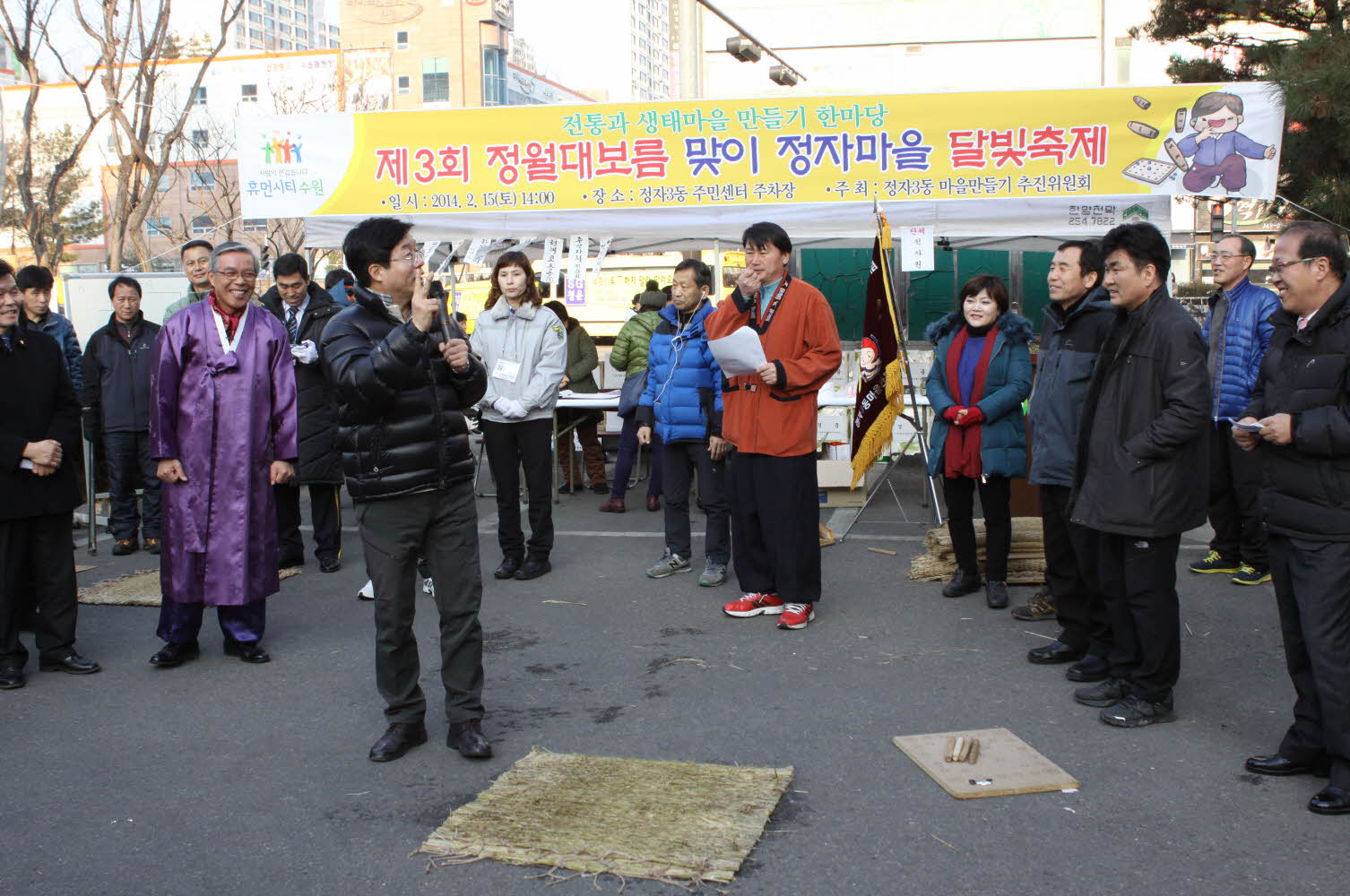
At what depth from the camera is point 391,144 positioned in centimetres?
985

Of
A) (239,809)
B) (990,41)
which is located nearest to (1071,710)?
(239,809)

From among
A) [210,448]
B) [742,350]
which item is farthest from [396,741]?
[742,350]

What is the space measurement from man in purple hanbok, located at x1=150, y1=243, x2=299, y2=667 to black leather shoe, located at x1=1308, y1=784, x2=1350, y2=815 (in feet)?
13.9

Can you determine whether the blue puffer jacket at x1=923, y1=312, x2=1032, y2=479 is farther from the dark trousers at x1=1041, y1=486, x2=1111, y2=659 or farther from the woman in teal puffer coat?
the dark trousers at x1=1041, y1=486, x2=1111, y2=659

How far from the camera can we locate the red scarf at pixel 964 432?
6.14 meters

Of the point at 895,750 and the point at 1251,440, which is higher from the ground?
the point at 1251,440

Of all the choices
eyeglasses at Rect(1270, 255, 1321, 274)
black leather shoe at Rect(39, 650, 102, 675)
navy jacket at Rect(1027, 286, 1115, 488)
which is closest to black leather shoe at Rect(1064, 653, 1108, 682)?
navy jacket at Rect(1027, 286, 1115, 488)

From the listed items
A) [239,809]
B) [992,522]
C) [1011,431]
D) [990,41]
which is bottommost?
[239,809]

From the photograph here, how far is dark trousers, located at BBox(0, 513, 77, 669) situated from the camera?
17.1ft

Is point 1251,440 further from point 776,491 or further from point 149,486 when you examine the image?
point 149,486

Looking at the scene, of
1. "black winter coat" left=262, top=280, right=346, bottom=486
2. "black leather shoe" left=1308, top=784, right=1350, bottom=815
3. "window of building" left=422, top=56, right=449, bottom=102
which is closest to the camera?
"black leather shoe" left=1308, top=784, right=1350, bottom=815

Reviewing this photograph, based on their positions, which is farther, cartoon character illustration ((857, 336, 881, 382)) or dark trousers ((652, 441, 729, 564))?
cartoon character illustration ((857, 336, 881, 382))

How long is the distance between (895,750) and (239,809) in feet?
7.20

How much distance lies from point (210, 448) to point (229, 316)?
0.60 m
